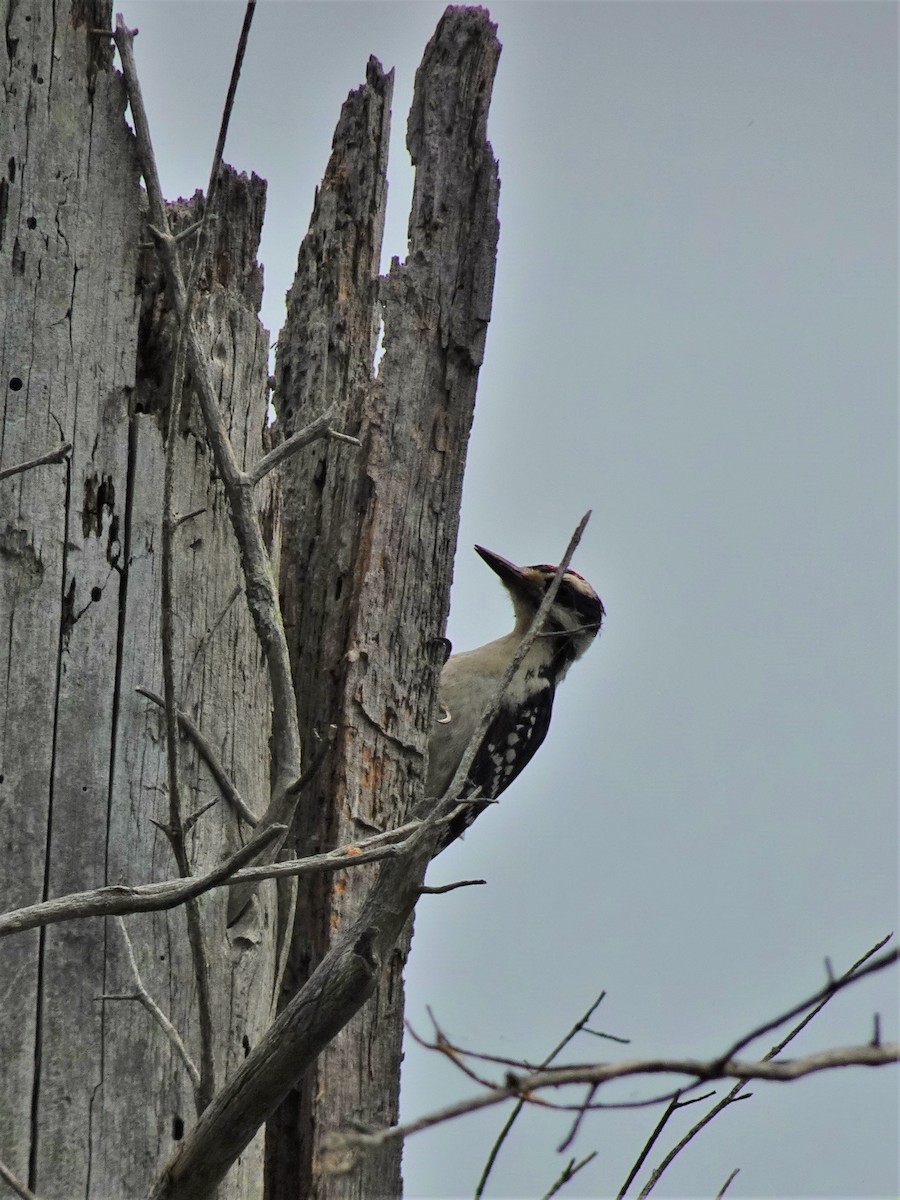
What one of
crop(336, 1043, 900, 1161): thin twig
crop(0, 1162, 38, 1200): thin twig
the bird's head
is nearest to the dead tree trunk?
crop(0, 1162, 38, 1200): thin twig

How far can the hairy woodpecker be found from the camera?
559 centimetres

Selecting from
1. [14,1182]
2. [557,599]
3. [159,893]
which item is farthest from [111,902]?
[557,599]

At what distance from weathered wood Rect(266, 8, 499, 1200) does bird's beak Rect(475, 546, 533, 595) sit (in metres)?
1.87

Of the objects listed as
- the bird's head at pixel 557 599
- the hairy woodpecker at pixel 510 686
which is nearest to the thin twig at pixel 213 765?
the hairy woodpecker at pixel 510 686

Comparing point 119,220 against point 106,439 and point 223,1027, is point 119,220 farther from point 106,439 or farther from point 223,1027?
point 223,1027

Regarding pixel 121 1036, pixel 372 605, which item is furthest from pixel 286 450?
pixel 121 1036

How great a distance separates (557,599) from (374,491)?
231 centimetres

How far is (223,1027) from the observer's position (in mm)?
3090

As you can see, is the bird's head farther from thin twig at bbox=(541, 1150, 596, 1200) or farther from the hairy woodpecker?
thin twig at bbox=(541, 1150, 596, 1200)

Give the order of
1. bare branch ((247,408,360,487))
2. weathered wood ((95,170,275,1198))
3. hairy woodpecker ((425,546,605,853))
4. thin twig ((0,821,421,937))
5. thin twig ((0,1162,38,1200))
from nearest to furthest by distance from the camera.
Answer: thin twig ((0,821,421,937)) → thin twig ((0,1162,38,1200)) → weathered wood ((95,170,275,1198)) → bare branch ((247,408,360,487)) → hairy woodpecker ((425,546,605,853))

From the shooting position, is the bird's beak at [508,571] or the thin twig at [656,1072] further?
the bird's beak at [508,571]

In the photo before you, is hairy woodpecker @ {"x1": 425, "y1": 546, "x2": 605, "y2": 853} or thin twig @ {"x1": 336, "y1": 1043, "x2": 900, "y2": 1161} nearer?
thin twig @ {"x1": 336, "y1": 1043, "x2": 900, "y2": 1161}

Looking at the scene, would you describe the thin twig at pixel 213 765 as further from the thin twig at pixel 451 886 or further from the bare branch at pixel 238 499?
the thin twig at pixel 451 886

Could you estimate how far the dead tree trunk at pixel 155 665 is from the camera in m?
2.74
